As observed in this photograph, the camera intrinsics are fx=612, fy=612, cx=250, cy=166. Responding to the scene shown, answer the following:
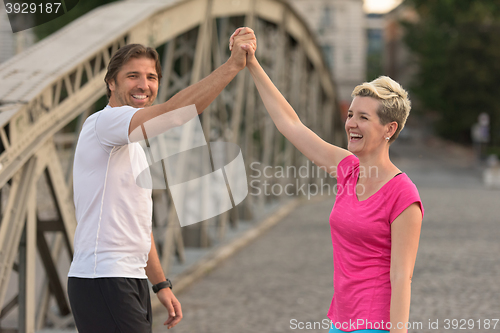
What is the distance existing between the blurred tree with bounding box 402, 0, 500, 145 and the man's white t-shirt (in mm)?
41906

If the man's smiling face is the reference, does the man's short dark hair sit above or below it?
above

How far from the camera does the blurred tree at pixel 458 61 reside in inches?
1619

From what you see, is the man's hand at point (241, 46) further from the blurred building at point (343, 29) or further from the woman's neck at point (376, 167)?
the blurred building at point (343, 29)

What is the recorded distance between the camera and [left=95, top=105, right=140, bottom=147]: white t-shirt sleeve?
80.0 inches

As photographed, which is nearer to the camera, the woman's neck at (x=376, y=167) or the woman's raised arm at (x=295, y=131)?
the woman's neck at (x=376, y=167)

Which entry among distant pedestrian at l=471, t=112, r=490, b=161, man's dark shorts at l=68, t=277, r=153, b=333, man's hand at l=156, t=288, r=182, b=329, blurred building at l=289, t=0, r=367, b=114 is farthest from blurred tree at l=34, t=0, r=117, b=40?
blurred building at l=289, t=0, r=367, b=114

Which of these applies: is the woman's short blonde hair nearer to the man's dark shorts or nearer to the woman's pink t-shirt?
the woman's pink t-shirt

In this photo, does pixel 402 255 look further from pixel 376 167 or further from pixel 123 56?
pixel 123 56

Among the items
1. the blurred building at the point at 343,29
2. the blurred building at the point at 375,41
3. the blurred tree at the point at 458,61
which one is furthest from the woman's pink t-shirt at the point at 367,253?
the blurred building at the point at 375,41

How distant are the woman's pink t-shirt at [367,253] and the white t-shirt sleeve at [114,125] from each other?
80 cm

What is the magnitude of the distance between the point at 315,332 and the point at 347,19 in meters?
51.2

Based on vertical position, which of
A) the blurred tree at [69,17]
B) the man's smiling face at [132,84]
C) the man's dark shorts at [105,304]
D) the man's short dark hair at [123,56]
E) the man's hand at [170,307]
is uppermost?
the blurred tree at [69,17]

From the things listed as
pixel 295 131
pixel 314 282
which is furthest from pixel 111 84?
pixel 314 282

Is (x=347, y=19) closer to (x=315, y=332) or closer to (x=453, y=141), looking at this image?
(x=453, y=141)
